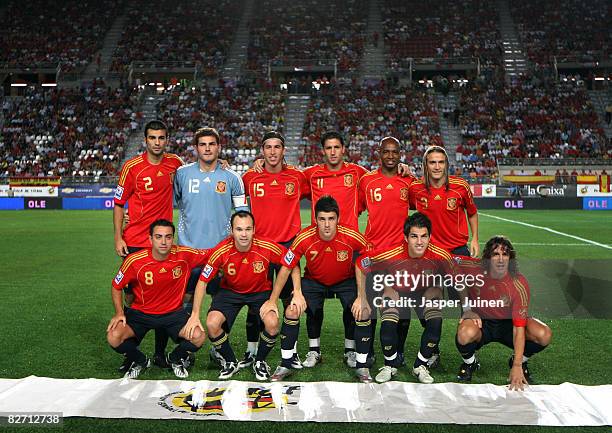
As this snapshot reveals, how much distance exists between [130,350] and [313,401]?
166 cm

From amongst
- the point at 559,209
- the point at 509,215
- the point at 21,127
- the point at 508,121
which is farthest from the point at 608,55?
the point at 21,127

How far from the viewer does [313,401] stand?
15.0 ft

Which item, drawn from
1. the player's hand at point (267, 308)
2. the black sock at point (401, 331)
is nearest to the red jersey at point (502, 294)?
the black sock at point (401, 331)

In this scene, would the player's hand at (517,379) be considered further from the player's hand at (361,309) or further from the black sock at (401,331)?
the player's hand at (361,309)

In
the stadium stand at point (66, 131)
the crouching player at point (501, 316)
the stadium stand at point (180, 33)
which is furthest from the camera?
the stadium stand at point (180, 33)

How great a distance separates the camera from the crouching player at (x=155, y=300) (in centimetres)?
A: 526

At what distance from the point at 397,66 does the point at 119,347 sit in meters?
38.5

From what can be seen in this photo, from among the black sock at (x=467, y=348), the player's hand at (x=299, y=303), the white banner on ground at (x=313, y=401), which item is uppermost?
the player's hand at (x=299, y=303)

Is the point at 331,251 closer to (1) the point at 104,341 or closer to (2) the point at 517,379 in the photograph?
(2) the point at 517,379

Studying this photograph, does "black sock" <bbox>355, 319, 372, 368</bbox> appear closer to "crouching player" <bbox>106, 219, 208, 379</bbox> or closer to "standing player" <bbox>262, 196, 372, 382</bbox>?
"standing player" <bbox>262, 196, 372, 382</bbox>

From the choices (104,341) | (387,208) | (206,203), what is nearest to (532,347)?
(387,208)

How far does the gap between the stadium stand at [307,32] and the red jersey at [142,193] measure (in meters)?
36.7

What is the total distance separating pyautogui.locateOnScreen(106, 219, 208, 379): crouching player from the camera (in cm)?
526

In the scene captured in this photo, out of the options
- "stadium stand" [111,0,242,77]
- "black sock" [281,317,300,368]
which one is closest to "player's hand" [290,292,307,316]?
"black sock" [281,317,300,368]
